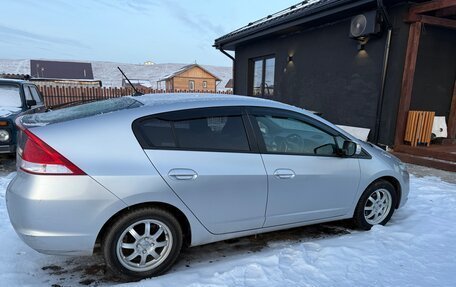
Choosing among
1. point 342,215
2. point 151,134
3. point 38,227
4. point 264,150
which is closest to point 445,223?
point 342,215

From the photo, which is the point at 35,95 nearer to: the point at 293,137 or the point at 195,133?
the point at 195,133

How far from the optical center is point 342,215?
3.26 m

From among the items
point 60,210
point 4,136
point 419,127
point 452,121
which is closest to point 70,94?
point 4,136

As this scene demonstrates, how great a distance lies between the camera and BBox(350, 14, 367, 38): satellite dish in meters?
6.99

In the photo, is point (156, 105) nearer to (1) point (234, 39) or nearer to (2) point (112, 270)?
(2) point (112, 270)

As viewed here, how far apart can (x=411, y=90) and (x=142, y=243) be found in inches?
264

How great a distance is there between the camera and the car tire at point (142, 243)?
2.30 meters

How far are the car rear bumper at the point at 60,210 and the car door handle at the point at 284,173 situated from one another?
4.29 feet

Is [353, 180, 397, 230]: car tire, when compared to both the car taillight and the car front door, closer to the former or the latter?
the car front door

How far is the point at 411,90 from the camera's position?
6.81 metres

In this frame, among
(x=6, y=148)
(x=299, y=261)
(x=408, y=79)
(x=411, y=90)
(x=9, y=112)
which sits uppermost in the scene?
(x=408, y=79)

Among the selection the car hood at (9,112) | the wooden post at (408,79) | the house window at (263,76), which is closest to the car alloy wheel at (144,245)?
the car hood at (9,112)

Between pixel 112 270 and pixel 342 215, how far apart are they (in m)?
2.27

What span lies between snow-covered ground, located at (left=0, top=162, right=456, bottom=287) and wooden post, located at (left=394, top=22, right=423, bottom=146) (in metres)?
3.70
